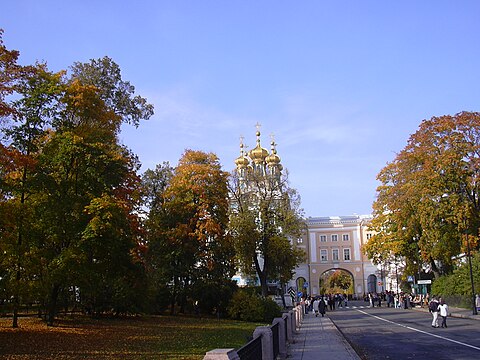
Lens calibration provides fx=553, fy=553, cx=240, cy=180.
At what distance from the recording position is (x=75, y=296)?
34188 mm

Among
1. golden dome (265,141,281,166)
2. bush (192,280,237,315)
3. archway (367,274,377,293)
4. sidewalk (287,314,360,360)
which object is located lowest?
sidewalk (287,314,360,360)

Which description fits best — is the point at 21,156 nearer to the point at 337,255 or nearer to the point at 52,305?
the point at 52,305

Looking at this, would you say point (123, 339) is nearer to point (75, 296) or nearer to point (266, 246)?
point (75, 296)

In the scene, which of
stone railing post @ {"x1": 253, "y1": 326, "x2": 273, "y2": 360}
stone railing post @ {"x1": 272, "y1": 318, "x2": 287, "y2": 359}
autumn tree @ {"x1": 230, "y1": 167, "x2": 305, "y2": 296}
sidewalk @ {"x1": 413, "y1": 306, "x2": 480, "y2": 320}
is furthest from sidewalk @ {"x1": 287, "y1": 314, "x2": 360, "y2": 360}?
autumn tree @ {"x1": 230, "y1": 167, "x2": 305, "y2": 296}

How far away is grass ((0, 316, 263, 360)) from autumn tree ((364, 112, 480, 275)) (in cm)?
2638

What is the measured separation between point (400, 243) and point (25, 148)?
127ft

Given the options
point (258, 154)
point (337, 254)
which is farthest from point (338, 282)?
point (258, 154)

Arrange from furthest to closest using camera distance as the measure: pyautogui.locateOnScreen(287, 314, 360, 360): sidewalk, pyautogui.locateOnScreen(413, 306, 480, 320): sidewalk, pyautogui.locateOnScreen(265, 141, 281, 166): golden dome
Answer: pyautogui.locateOnScreen(265, 141, 281, 166): golden dome, pyautogui.locateOnScreen(413, 306, 480, 320): sidewalk, pyautogui.locateOnScreen(287, 314, 360, 360): sidewalk

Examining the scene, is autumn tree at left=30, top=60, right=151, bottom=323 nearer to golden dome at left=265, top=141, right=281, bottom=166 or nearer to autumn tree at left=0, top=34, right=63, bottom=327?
autumn tree at left=0, top=34, right=63, bottom=327

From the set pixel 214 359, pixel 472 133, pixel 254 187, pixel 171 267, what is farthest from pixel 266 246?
pixel 214 359

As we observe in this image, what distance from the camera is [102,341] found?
73.2 ft

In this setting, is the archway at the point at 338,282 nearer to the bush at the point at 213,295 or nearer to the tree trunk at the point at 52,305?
the bush at the point at 213,295

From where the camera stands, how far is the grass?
17.9 meters

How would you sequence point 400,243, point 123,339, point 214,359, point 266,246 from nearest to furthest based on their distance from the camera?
point 214,359
point 123,339
point 266,246
point 400,243
